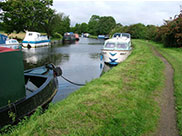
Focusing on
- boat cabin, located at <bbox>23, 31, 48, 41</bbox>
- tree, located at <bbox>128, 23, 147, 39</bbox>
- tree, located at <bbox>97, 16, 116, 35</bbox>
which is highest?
tree, located at <bbox>97, 16, 116, 35</bbox>

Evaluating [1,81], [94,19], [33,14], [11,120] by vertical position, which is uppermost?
[94,19]

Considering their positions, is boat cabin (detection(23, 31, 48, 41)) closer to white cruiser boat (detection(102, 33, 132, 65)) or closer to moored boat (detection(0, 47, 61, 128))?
white cruiser boat (detection(102, 33, 132, 65))

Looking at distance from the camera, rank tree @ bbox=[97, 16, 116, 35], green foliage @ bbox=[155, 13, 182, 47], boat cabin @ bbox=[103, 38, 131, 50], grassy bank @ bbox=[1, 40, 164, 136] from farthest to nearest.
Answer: tree @ bbox=[97, 16, 116, 35]
green foliage @ bbox=[155, 13, 182, 47]
boat cabin @ bbox=[103, 38, 131, 50]
grassy bank @ bbox=[1, 40, 164, 136]

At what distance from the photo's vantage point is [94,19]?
14112 centimetres

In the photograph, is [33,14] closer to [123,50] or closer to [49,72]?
[123,50]

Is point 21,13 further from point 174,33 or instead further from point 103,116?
point 103,116

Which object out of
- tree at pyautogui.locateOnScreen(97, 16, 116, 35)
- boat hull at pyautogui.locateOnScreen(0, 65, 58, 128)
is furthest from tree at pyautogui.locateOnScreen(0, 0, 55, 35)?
tree at pyautogui.locateOnScreen(97, 16, 116, 35)

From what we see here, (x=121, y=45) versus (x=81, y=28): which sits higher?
(x=81, y=28)

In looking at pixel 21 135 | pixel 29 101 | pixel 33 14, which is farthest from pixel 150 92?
pixel 33 14

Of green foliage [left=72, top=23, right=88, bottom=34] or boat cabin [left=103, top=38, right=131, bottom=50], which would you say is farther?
green foliage [left=72, top=23, right=88, bottom=34]

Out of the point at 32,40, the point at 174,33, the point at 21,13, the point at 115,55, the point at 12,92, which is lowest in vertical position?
the point at 12,92

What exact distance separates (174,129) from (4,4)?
42571 millimetres

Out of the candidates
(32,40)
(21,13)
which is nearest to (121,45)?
(32,40)

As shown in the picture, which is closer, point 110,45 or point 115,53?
point 115,53
